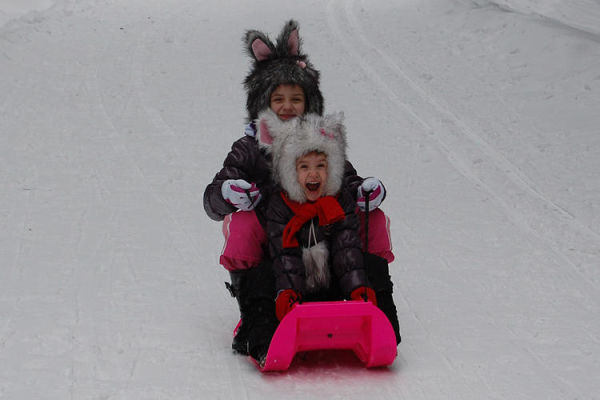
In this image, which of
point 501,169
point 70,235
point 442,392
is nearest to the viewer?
point 442,392

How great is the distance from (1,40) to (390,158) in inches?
225

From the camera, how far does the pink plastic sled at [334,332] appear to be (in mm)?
3215

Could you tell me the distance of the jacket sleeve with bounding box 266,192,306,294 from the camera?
3.50 m

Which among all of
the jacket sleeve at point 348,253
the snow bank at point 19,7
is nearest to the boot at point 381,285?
the jacket sleeve at point 348,253

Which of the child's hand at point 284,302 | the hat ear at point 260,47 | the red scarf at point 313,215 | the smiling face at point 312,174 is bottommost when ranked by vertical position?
the child's hand at point 284,302

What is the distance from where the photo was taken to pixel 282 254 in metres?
3.54

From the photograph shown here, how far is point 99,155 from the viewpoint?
702 cm

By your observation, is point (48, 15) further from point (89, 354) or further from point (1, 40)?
point (89, 354)

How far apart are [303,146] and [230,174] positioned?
441mm

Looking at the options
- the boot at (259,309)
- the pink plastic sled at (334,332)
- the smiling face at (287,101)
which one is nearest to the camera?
the pink plastic sled at (334,332)

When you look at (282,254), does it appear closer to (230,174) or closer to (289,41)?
(230,174)

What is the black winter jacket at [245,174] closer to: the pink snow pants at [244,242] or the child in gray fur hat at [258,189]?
the child in gray fur hat at [258,189]

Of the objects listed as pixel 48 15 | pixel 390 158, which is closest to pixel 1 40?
pixel 48 15

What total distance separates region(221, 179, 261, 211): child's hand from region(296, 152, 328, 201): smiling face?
22cm
